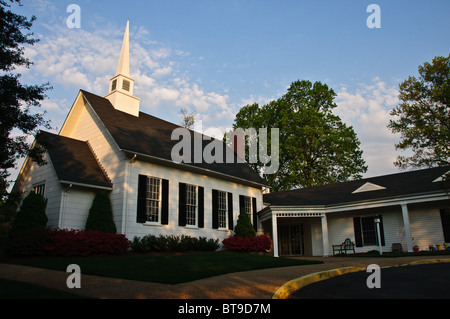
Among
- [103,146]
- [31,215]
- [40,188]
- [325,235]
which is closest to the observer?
[31,215]

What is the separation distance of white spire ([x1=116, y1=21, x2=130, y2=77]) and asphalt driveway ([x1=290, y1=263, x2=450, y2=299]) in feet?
58.3

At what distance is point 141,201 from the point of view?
52.8 ft

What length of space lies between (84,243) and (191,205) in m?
6.26

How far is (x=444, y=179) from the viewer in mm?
18672

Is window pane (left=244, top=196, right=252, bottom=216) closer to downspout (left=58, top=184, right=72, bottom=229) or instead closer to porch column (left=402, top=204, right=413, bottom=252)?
porch column (left=402, top=204, right=413, bottom=252)

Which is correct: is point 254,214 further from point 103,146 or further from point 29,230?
point 29,230

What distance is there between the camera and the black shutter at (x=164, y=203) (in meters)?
17.0

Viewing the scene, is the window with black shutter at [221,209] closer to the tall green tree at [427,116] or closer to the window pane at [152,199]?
the window pane at [152,199]

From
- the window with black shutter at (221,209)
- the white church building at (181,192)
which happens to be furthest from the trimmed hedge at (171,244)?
the window with black shutter at (221,209)

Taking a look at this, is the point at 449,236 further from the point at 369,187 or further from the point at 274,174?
the point at 274,174

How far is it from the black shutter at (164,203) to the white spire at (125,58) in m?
8.39

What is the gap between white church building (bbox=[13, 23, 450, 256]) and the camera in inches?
621

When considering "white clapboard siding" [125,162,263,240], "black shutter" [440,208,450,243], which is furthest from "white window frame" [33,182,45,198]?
"black shutter" [440,208,450,243]

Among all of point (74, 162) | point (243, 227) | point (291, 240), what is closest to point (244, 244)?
point (243, 227)
